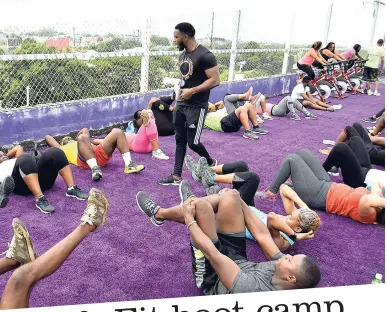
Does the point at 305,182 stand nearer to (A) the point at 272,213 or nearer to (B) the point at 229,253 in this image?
(A) the point at 272,213

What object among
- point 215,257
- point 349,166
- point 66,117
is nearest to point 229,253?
point 215,257

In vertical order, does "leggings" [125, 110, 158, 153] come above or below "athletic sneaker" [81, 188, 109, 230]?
below

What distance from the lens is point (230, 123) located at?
6.22 m

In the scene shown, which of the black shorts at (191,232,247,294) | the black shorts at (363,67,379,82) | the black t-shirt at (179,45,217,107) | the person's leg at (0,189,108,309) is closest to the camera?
the person's leg at (0,189,108,309)

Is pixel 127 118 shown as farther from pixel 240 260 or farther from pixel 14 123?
pixel 240 260

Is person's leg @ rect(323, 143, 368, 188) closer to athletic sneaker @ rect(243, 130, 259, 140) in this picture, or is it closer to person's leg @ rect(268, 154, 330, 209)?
person's leg @ rect(268, 154, 330, 209)

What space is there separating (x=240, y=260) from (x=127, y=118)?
171 inches

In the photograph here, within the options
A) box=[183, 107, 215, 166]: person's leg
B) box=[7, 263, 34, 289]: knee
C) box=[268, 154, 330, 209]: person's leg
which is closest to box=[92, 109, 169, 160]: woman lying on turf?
box=[183, 107, 215, 166]: person's leg

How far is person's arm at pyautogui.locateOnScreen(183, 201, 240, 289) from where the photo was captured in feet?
6.59

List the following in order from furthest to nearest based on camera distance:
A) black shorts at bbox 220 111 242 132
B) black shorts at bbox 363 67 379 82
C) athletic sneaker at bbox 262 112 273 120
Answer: black shorts at bbox 363 67 379 82, athletic sneaker at bbox 262 112 273 120, black shorts at bbox 220 111 242 132

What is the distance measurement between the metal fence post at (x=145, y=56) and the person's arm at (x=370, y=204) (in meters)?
4.19

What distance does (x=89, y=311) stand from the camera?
1.94 metres

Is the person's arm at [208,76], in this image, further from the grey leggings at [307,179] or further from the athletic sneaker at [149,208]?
the athletic sneaker at [149,208]

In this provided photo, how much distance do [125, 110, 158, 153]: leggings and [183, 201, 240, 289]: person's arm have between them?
2780mm
